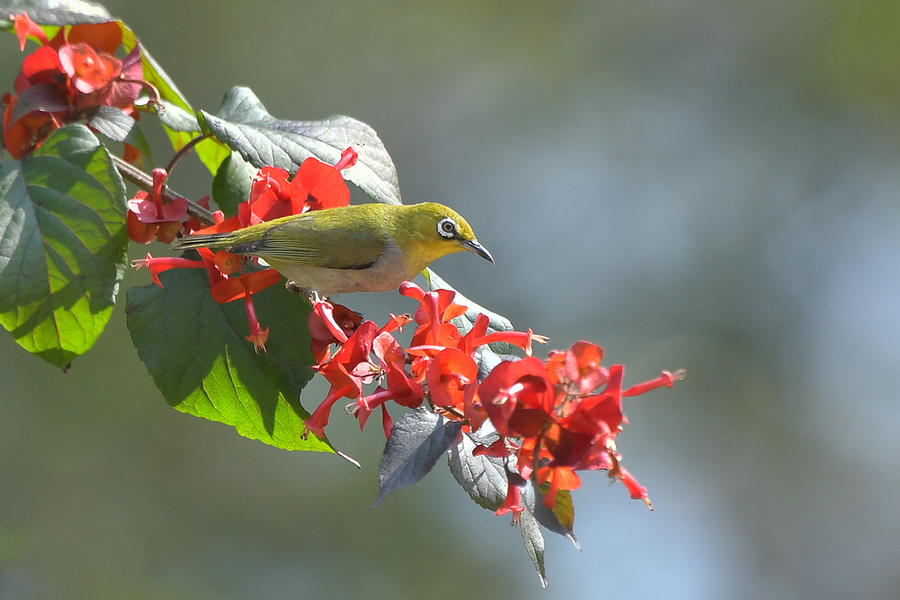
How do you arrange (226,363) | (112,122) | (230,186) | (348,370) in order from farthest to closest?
(230,186) < (112,122) < (226,363) < (348,370)

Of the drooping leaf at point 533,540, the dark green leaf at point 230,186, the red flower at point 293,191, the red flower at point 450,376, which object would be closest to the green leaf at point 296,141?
the red flower at point 293,191

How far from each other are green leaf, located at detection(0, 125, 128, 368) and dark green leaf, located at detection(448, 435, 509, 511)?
0.68 metres

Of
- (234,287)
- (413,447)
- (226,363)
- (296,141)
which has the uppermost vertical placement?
(296,141)

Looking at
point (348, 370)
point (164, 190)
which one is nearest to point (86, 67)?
point (164, 190)

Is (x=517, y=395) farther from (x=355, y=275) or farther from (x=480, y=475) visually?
(x=355, y=275)

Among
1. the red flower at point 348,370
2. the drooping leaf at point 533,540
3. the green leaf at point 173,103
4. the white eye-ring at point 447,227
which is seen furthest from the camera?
the white eye-ring at point 447,227

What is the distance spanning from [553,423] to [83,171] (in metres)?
0.96

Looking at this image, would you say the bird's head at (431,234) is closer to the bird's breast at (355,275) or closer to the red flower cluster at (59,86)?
the bird's breast at (355,275)

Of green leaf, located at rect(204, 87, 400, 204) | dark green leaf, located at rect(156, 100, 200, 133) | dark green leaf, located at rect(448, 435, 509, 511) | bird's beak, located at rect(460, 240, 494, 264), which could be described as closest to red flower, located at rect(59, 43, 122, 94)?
dark green leaf, located at rect(156, 100, 200, 133)

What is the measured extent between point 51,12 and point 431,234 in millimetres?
1034

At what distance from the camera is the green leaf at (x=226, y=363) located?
1420mm

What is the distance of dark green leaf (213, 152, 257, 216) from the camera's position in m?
1.73

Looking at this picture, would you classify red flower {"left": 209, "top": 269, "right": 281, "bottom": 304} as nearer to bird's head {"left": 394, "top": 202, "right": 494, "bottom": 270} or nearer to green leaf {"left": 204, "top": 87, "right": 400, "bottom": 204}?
A: green leaf {"left": 204, "top": 87, "right": 400, "bottom": 204}

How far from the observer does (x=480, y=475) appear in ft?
4.02
